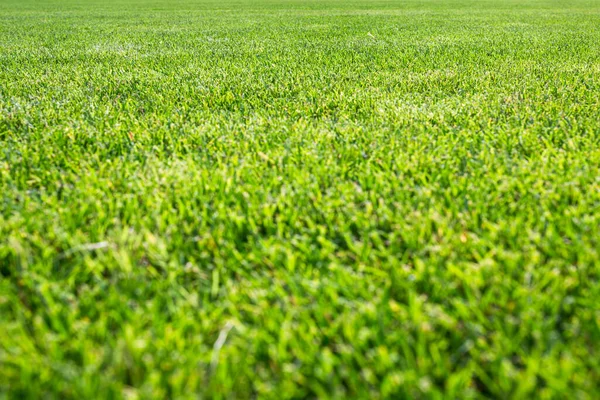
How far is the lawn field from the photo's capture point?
1046 mm

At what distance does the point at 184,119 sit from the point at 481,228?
1855 millimetres

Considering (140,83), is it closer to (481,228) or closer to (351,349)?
(481,228)

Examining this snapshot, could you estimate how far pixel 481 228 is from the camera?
160 cm

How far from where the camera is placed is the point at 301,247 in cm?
150

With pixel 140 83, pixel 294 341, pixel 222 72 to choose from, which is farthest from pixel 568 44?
pixel 294 341

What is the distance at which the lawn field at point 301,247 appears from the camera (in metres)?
1.05

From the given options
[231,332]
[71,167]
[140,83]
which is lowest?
[231,332]

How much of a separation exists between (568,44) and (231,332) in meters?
6.53

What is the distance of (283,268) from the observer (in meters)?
1.42

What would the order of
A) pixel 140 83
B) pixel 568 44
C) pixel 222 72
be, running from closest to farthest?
pixel 140 83 → pixel 222 72 → pixel 568 44

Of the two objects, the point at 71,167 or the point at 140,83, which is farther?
the point at 140,83

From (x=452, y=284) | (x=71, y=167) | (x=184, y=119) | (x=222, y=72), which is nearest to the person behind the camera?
(x=452, y=284)

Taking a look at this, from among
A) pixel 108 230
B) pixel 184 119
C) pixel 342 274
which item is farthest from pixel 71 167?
pixel 342 274

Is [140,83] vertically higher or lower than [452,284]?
higher
